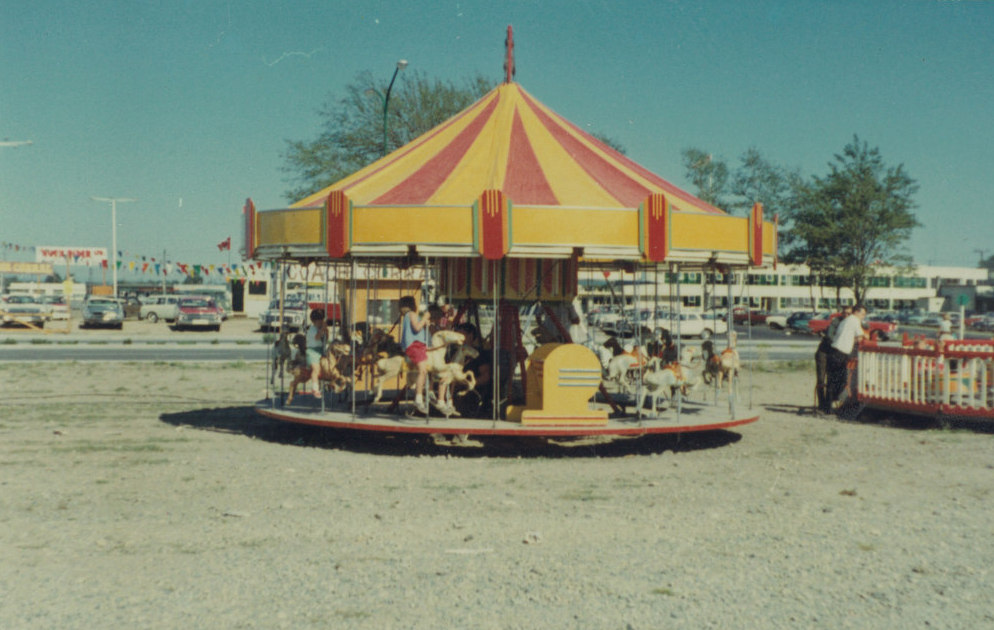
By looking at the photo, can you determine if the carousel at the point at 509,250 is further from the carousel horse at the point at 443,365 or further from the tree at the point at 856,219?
the tree at the point at 856,219

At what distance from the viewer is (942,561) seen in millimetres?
6438

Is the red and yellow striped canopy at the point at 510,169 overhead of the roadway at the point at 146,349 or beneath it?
overhead

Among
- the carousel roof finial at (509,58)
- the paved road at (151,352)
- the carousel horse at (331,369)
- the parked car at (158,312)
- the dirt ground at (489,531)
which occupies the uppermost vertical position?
the carousel roof finial at (509,58)

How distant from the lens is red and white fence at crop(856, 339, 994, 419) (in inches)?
521

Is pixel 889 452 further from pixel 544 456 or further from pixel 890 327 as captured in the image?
pixel 890 327

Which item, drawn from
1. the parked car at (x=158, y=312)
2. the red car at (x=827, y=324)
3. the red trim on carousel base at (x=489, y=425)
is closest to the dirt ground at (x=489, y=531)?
the red trim on carousel base at (x=489, y=425)

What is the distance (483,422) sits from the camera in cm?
1101

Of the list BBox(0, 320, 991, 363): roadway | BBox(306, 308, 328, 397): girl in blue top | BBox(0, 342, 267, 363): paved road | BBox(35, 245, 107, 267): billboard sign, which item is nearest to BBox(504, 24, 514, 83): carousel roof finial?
BBox(306, 308, 328, 397): girl in blue top

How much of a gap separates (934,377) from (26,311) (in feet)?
138

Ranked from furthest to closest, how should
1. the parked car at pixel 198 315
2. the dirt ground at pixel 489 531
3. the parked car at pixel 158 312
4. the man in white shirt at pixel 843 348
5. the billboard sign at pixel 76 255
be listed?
1. the billboard sign at pixel 76 255
2. the parked car at pixel 158 312
3. the parked car at pixel 198 315
4. the man in white shirt at pixel 843 348
5. the dirt ground at pixel 489 531

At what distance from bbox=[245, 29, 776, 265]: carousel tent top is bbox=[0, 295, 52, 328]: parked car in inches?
1382

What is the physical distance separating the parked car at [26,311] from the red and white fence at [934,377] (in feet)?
125

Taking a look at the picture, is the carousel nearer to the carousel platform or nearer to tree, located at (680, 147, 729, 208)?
the carousel platform

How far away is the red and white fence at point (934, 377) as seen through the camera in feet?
43.4
